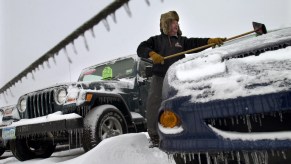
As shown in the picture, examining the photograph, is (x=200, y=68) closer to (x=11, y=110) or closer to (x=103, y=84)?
(x=103, y=84)

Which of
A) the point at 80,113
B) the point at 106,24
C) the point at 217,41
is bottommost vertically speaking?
the point at 80,113

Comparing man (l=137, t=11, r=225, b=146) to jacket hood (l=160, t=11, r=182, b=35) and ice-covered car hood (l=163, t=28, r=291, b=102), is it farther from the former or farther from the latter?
ice-covered car hood (l=163, t=28, r=291, b=102)

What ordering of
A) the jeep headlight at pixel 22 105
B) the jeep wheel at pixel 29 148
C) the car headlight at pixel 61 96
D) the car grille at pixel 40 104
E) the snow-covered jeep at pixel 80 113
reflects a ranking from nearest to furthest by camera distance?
the snow-covered jeep at pixel 80 113
the car headlight at pixel 61 96
the car grille at pixel 40 104
the jeep wheel at pixel 29 148
the jeep headlight at pixel 22 105

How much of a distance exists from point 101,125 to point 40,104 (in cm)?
132

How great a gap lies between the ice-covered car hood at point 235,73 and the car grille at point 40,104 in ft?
11.2

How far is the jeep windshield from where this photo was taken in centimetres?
649

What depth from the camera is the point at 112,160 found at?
334 centimetres

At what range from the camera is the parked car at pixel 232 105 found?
1672 millimetres

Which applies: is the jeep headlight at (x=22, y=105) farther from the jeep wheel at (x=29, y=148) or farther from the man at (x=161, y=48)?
the man at (x=161, y=48)

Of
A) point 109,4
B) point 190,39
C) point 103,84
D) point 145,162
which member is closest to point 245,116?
point 109,4

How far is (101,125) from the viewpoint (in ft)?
15.9

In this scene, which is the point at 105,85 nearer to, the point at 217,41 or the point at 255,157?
the point at 217,41

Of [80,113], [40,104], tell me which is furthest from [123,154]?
[40,104]

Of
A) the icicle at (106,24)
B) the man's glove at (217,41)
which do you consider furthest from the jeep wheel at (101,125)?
the icicle at (106,24)
